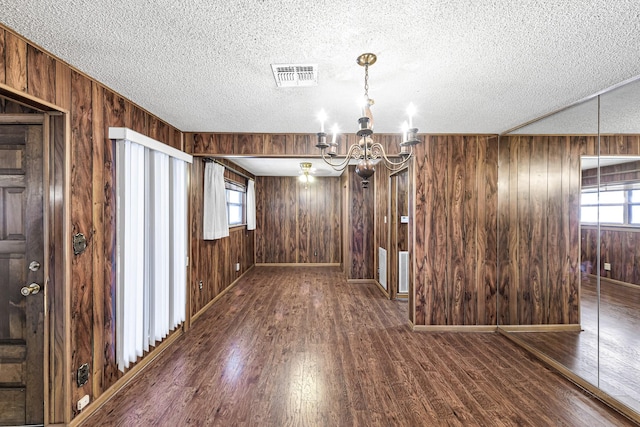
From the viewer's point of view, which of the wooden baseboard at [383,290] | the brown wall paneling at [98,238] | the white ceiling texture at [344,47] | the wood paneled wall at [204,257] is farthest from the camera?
the wooden baseboard at [383,290]

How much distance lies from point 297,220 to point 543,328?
5.45 meters

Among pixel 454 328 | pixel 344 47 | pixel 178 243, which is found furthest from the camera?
pixel 454 328

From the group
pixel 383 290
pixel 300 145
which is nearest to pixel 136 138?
pixel 300 145

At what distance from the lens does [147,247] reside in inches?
93.4

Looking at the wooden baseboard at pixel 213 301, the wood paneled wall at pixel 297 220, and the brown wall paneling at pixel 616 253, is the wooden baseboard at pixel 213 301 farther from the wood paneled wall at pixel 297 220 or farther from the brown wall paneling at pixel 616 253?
the brown wall paneling at pixel 616 253

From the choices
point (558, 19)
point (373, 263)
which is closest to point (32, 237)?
point (558, 19)

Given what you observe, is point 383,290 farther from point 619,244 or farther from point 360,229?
point 619,244

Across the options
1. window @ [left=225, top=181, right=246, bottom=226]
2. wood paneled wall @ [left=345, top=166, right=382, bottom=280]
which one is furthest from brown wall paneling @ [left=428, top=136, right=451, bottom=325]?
window @ [left=225, top=181, right=246, bottom=226]

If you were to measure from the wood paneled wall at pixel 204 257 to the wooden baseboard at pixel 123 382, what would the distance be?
605 mm

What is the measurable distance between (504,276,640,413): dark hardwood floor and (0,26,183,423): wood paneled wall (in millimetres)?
3886

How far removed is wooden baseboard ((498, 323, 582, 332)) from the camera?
2363mm

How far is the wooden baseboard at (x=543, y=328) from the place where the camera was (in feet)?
7.75

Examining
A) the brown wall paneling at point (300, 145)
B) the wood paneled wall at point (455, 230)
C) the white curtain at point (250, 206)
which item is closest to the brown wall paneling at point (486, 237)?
the wood paneled wall at point (455, 230)

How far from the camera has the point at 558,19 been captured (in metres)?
1.26
